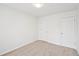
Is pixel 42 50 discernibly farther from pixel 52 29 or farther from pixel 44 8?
pixel 44 8

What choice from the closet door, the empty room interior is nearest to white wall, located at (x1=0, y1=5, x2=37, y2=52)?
the empty room interior

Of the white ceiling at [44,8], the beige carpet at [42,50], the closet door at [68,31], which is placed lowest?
the beige carpet at [42,50]

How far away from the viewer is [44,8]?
5.70 ft

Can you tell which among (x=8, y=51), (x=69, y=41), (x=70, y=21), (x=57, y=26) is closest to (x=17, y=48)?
(x=8, y=51)

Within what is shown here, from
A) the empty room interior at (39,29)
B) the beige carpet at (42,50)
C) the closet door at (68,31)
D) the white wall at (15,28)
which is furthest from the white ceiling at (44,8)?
the beige carpet at (42,50)

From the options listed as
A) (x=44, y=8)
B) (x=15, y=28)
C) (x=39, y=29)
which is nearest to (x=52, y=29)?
(x=39, y=29)

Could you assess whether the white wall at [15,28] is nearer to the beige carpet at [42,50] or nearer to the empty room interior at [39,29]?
the empty room interior at [39,29]

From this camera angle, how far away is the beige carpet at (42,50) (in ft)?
5.64

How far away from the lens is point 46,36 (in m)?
1.83

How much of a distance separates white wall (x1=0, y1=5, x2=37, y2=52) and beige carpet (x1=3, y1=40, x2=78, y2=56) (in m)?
0.11

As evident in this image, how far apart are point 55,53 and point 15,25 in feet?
3.23

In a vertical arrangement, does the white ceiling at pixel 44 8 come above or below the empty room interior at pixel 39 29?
above

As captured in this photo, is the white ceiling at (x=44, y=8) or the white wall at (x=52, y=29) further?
the white wall at (x=52, y=29)

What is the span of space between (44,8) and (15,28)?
0.71 metres
